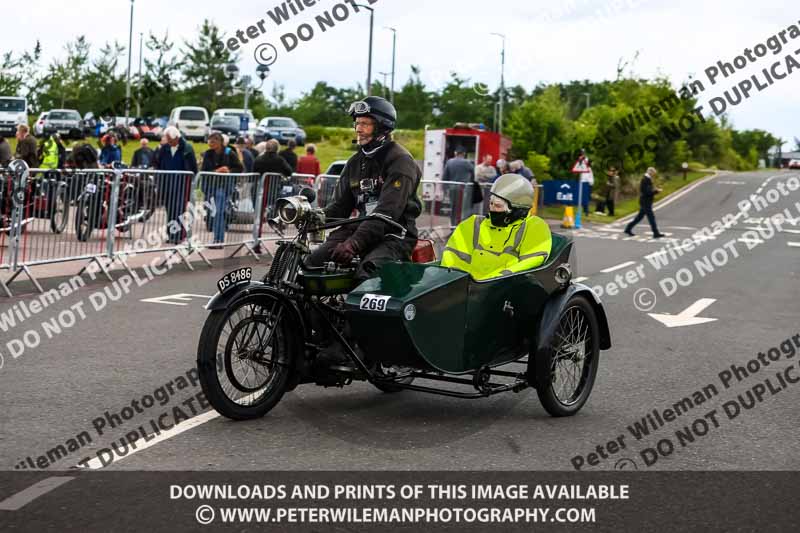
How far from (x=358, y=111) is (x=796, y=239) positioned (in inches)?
978

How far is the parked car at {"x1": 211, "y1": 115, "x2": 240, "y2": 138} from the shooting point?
Answer: 53.3 metres

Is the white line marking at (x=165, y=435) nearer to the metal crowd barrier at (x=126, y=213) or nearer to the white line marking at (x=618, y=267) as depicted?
the metal crowd barrier at (x=126, y=213)

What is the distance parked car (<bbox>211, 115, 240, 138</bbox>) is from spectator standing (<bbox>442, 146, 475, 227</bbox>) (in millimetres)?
29121

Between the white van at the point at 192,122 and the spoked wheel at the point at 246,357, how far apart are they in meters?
49.7

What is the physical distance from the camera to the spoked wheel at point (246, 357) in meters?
5.90

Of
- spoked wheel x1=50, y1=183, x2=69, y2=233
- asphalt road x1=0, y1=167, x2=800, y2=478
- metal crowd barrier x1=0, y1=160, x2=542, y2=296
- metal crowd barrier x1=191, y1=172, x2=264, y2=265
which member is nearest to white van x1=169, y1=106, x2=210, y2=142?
metal crowd barrier x1=0, y1=160, x2=542, y2=296

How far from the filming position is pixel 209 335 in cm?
589
